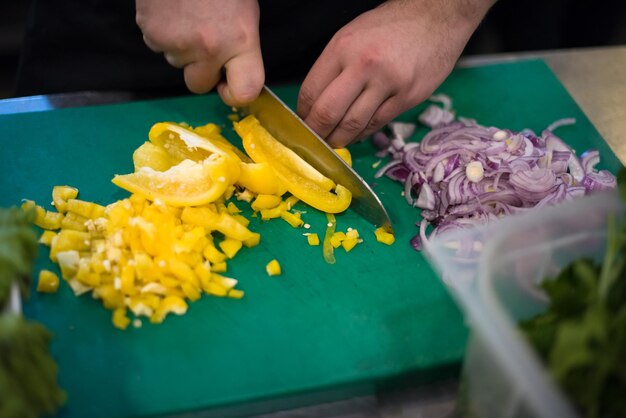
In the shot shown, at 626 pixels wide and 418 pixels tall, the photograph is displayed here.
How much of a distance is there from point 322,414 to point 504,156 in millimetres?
974

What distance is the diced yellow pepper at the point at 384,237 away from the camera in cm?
201

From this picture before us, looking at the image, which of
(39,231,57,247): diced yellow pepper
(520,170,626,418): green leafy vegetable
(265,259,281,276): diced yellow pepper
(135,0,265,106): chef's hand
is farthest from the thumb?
(520,170,626,418): green leafy vegetable

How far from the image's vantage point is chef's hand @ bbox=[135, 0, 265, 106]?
6.68 feet

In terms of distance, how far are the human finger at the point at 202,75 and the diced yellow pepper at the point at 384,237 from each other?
71 cm

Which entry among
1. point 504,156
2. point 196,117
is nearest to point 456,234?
point 504,156

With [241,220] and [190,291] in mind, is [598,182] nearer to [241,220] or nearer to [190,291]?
[241,220]

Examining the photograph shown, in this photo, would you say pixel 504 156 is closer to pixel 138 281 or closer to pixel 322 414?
pixel 322 414

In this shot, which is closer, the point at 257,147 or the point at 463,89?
the point at 257,147

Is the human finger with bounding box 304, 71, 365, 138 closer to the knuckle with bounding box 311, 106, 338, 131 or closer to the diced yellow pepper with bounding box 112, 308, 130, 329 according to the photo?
the knuckle with bounding box 311, 106, 338, 131

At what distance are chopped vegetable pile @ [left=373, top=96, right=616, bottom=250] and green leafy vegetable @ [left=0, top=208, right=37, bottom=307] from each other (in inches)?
41.8

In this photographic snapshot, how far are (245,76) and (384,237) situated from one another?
0.64m

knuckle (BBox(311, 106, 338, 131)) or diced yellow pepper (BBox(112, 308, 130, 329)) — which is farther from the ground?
knuckle (BBox(311, 106, 338, 131))

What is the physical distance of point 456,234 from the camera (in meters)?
1.40

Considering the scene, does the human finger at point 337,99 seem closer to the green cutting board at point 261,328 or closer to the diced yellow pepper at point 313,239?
the green cutting board at point 261,328
